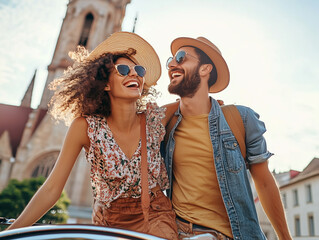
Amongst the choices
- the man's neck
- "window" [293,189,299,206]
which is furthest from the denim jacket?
"window" [293,189,299,206]

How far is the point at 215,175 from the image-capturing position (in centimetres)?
253

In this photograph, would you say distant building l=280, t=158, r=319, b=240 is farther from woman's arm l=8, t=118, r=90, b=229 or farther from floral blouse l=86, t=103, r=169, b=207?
woman's arm l=8, t=118, r=90, b=229

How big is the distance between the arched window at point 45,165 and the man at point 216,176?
22.5 meters

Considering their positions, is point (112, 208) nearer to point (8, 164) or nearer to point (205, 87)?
point (205, 87)

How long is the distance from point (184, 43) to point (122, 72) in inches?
39.3

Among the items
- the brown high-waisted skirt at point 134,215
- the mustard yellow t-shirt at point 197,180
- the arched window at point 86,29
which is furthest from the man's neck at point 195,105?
the arched window at point 86,29

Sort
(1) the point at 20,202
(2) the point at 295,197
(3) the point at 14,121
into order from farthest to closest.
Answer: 1. (3) the point at 14,121
2. (2) the point at 295,197
3. (1) the point at 20,202

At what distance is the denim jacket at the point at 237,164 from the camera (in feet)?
7.64

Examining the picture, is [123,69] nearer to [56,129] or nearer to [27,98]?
[56,129]

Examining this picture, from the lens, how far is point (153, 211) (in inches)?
86.7

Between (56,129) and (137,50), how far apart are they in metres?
22.9

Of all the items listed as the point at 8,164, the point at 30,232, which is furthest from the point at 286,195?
the point at 30,232

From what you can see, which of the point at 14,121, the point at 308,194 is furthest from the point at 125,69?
the point at 14,121

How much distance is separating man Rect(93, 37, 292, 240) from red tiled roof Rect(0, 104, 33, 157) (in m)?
25.4
